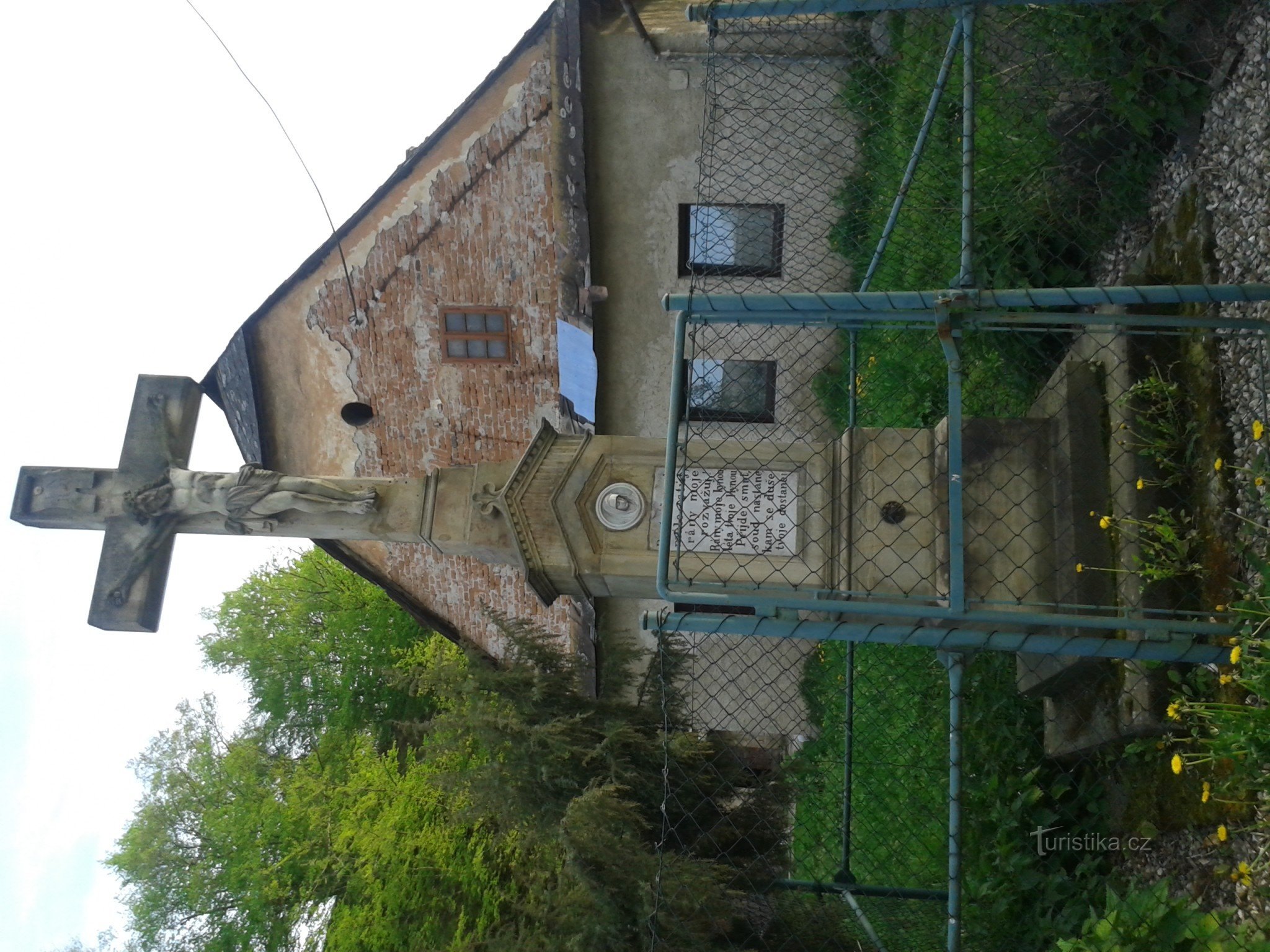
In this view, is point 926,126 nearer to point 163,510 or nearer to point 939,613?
point 939,613

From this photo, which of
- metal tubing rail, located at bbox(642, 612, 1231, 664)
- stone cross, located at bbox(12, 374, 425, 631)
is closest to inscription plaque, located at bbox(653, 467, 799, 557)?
metal tubing rail, located at bbox(642, 612, 1231, 664)

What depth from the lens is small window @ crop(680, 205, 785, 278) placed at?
9945 mm

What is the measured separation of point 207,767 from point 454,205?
1089 centimetres

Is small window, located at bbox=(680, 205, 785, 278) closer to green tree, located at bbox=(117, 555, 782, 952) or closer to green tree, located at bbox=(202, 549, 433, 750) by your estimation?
green tree, located at bbox=(117, 555, 782, 952)

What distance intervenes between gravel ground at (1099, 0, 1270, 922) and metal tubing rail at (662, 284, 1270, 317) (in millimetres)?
668

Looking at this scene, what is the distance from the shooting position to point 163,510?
576 cm

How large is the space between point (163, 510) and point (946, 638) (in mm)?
4419

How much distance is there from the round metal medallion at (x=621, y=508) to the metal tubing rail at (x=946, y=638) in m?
0.97

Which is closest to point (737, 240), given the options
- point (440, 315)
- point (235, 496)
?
point (440, 315)

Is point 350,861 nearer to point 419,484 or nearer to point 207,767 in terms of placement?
point 207,767

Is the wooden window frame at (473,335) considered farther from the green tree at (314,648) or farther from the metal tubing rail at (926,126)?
the green tree at (314,648)

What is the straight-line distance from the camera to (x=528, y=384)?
9.72 metres

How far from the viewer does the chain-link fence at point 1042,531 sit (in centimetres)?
411

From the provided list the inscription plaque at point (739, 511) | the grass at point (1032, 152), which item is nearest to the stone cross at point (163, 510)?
the inscription plaque at point (739, 511)
